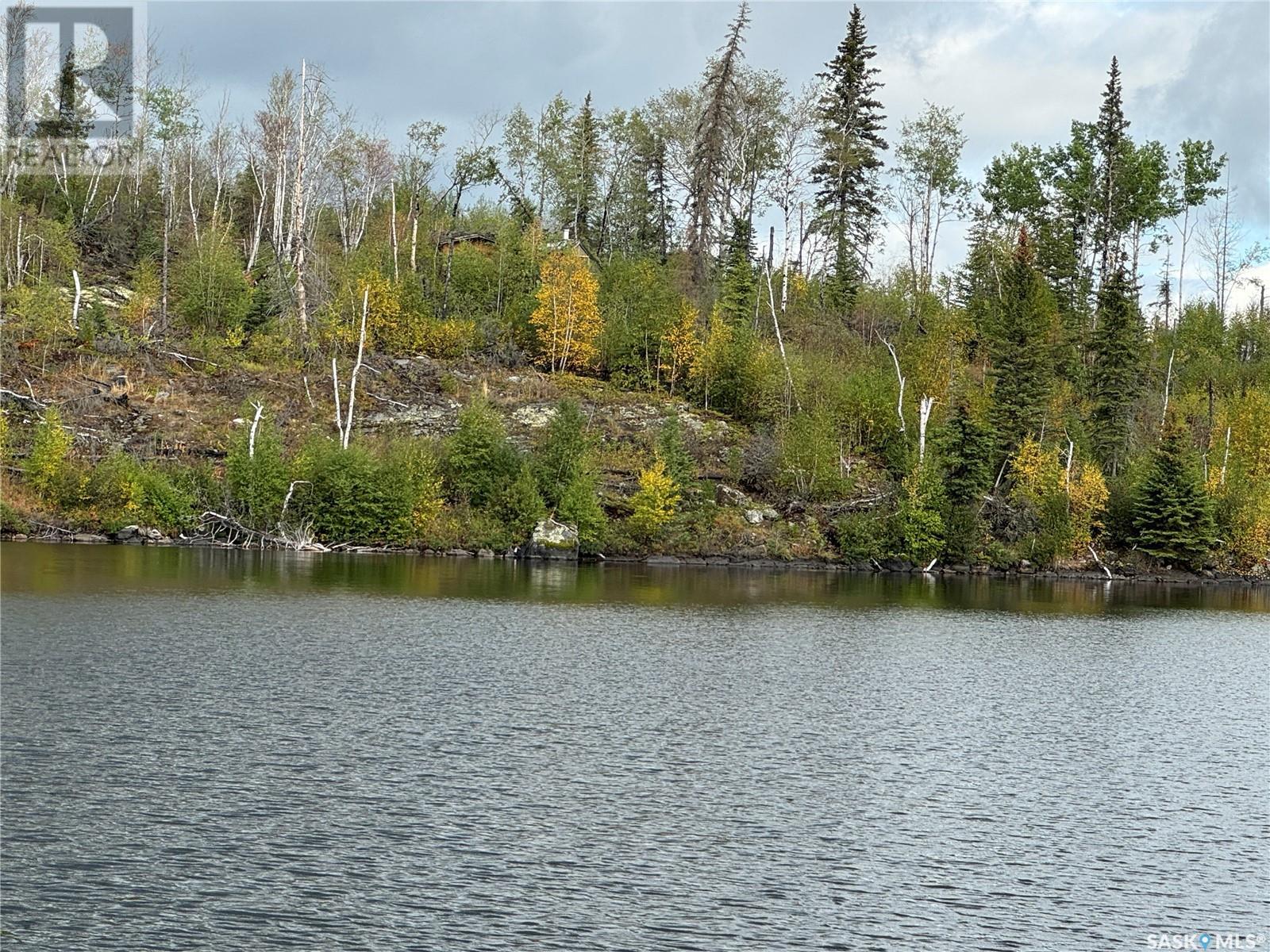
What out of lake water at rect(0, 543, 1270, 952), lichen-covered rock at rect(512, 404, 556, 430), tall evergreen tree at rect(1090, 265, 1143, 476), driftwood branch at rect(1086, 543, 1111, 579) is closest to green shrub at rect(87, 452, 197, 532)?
lichen-covered rock at rect(512, 404, 556, 430)

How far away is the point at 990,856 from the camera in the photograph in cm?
1934

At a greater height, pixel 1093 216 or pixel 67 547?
pixel 1093 216

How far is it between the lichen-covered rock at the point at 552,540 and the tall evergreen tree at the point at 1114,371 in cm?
4261

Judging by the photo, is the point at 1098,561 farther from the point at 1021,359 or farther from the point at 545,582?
the point at 545,582

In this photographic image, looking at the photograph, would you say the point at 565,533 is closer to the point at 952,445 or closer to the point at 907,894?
the point at 952,445

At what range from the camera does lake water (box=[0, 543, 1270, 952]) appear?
16.0m

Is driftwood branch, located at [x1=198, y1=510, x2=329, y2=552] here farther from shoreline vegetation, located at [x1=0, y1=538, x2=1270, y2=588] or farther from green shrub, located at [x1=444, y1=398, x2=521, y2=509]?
green shrub, located at [x1=444, y1=398, x2=521, y2=509]

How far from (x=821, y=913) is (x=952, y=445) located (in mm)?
69819

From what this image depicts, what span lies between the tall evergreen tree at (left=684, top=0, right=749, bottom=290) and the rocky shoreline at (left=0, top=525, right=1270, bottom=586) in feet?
93.7

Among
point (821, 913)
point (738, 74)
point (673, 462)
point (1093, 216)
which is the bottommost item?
point (821, 913)

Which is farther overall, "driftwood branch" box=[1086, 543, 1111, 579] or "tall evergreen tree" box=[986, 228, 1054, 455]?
"tall evergreen tree" box=[986, 228, 1054, 455]

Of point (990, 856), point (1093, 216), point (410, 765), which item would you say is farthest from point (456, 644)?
point (1093, 216)

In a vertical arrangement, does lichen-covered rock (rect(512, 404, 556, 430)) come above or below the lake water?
above

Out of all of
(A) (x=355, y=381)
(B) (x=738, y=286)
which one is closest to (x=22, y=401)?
(A) (x=355, y=381)
